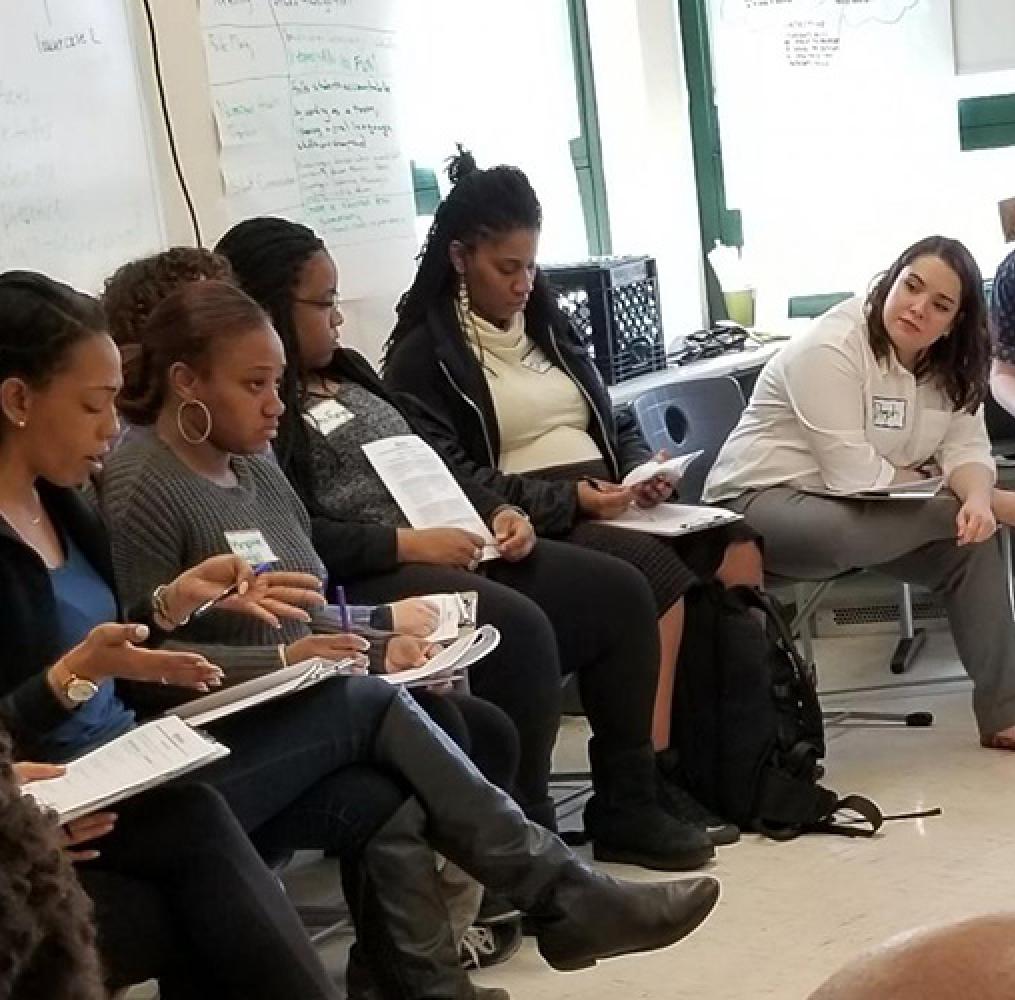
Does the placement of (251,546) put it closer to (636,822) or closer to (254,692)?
(254,692)

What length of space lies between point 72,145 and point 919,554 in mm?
1862

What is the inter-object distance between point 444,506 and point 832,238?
84.5 inches

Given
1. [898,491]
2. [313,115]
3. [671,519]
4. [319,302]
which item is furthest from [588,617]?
[313,115]

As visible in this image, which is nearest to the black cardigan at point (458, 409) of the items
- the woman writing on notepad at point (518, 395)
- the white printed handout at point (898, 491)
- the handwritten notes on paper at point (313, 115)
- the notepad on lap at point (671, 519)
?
the woman writing on notepad at point (518, 395)

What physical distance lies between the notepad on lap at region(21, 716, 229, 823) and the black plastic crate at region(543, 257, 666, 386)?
212 cm

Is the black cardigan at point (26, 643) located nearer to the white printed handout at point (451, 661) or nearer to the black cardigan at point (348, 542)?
the white printed handout at point (451, 661)

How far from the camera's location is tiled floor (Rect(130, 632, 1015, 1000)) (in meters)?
2.60

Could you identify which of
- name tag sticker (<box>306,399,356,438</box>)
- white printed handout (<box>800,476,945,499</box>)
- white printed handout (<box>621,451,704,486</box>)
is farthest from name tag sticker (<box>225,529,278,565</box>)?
white printed handout (<box>800,476,945,499</box>)

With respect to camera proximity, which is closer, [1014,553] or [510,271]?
[510,271]

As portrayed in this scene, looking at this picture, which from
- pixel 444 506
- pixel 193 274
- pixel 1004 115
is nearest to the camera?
pixel 193 274

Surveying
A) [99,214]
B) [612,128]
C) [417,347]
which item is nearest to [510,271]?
[417,347]

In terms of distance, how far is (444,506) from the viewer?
302 centimetres

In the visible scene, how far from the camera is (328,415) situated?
2941mm

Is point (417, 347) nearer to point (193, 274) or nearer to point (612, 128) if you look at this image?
point (193, 274)
